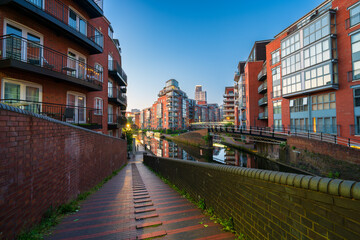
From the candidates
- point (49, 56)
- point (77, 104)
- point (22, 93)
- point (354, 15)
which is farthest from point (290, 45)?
point (22, 93)

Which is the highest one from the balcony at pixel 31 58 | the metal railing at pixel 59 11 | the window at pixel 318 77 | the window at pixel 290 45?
the window at pixel 290 45

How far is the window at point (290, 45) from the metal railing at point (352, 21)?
4560 millimetres

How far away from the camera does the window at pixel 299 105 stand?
62.3 ft

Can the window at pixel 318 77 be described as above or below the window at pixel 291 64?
below

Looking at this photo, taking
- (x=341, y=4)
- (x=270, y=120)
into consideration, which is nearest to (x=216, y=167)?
(x=341, y=4)

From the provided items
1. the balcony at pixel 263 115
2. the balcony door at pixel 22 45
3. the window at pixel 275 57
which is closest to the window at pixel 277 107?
the balcony at pixel 263 115

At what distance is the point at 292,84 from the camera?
19.9m

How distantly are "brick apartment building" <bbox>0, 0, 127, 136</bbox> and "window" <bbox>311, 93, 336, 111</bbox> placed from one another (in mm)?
22399

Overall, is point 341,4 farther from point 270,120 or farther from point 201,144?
point 201,144

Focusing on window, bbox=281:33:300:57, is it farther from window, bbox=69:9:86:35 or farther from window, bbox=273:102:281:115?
window, bbox=69:9:86:35

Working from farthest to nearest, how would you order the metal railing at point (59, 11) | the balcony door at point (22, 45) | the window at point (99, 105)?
the window at point (99, 105) < the metal railing at point (59, 11) < the balcony door at point (22, 45)

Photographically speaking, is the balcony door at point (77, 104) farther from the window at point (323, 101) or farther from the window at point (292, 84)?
the window at point (292, 84)

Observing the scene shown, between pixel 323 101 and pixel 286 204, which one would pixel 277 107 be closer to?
pixel 323 101

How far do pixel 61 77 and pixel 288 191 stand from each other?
10.6m
